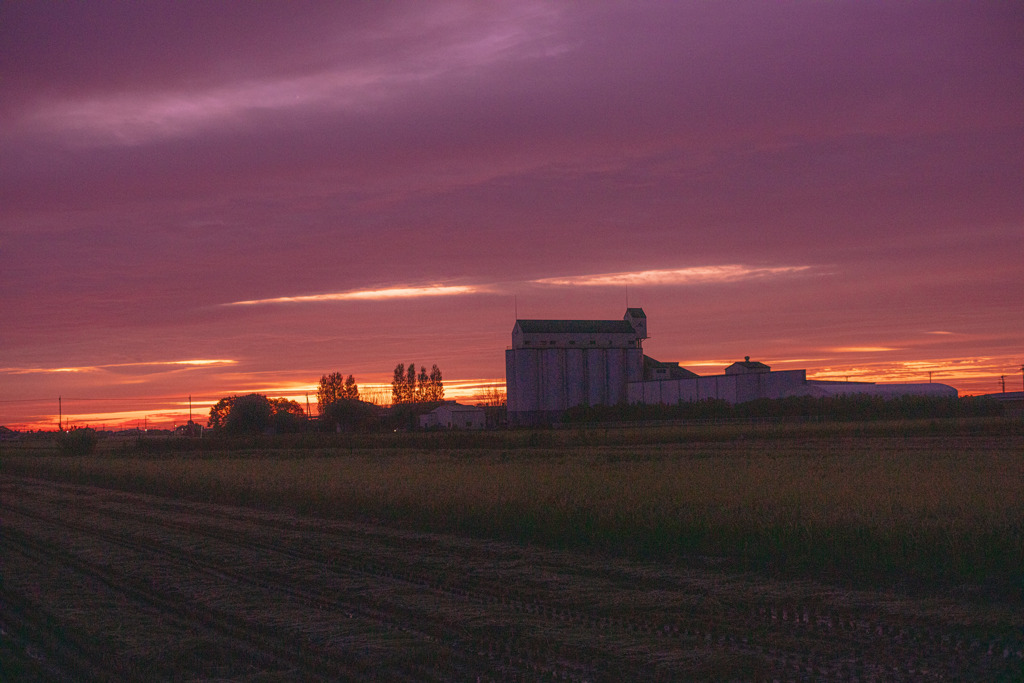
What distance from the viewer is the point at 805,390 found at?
86.9m

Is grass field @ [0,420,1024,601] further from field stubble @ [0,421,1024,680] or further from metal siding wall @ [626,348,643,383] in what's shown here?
metal siding wall @ [626,348,643,383]

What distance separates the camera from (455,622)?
30.7 feet

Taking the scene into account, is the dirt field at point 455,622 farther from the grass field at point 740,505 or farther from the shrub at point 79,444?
the shrub at point 79,444

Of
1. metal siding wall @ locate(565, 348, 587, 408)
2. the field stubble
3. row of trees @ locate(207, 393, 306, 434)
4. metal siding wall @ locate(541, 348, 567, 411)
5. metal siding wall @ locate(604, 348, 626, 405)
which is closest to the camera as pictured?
the field stubble

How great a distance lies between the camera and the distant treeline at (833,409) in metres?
78.9

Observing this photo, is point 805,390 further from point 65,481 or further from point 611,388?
point 65,481

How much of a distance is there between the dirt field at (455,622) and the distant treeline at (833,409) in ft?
231

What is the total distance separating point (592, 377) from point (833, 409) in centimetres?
2653

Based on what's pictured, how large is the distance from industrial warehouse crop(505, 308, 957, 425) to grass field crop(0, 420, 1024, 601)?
50.1 metres

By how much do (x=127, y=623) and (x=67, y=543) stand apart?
831 cm

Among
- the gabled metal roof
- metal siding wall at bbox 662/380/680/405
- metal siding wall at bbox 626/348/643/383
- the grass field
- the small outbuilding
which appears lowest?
the small outbuilding

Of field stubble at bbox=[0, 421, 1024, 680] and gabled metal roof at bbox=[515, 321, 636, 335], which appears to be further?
gabled metal roof at bbox=[515, 321, 636, 335]

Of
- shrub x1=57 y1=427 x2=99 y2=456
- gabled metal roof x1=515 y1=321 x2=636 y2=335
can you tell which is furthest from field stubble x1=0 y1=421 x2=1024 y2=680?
gabled metal roof x1=515 y1=321 x2=636 y2=335

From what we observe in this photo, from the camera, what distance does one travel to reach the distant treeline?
78938mm
